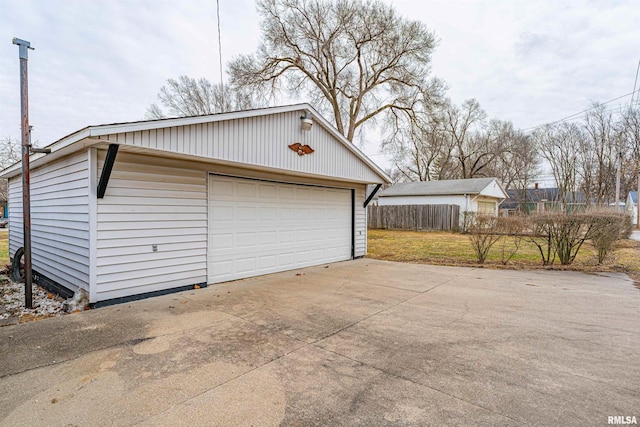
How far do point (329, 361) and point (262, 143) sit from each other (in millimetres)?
4319

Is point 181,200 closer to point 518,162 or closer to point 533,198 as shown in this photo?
point 518,162

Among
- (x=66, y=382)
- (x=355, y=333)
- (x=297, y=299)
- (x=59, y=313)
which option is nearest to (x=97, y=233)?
(x=59, y=313)

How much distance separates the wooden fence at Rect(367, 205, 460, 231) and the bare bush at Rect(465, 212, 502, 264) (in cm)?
1063

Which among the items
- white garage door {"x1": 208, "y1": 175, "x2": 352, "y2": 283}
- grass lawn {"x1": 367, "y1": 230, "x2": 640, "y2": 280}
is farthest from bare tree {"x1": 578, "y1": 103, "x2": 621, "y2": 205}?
white garage door {"x1": 208, "y1": 175, "x2": 352, "y2": 283}

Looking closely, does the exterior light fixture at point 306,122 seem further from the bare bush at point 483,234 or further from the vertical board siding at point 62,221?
the bare bush at point 483,234

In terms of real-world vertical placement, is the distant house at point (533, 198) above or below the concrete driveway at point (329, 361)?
above

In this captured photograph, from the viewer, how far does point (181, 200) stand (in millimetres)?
5559

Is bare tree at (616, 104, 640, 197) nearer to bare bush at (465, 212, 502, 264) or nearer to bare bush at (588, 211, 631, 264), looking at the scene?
bare bush at (588, 211, 631, 264)

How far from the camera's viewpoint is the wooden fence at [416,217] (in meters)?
19.4

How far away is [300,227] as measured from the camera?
7859mm

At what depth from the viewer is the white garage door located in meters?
6.21

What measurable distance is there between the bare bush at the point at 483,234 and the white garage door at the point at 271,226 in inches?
135

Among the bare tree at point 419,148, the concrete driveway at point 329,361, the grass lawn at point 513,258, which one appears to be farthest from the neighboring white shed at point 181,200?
the bare tree at point 419,148

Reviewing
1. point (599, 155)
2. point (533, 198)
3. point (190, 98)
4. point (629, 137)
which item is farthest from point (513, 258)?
point (533, 198)
